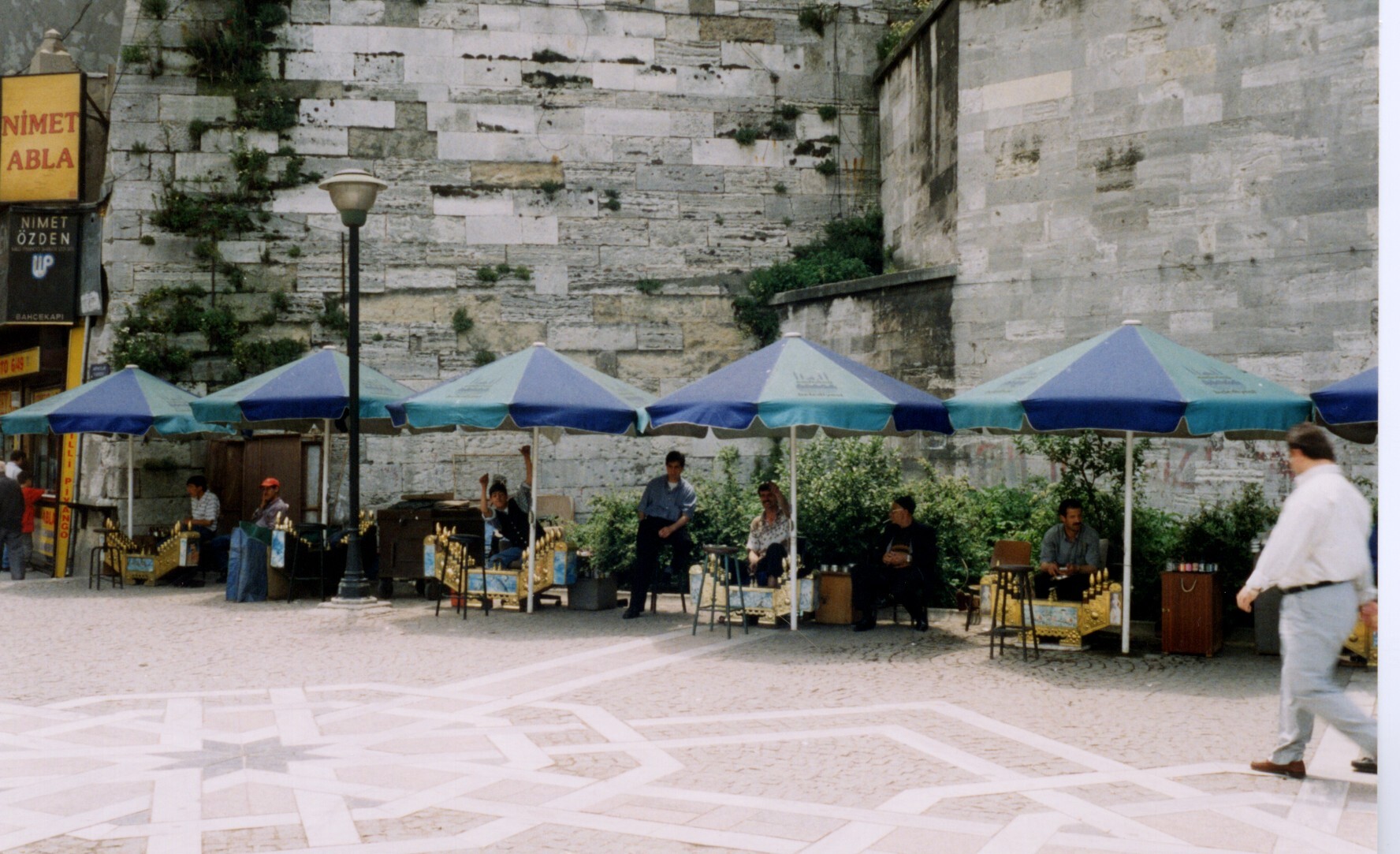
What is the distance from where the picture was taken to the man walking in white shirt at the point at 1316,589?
574cm

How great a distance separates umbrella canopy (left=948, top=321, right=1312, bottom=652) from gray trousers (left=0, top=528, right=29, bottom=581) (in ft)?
42.9

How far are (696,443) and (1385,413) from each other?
1351cm

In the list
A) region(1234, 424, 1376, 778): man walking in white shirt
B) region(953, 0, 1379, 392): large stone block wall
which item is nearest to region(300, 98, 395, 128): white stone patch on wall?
region(953, 0, 1379, 392): large stone block wall

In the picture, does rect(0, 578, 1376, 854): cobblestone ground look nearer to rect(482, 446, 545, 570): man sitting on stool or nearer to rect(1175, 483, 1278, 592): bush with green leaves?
rect(1175, 483, 1278, 592): bush with green leaves

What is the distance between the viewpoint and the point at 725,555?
11.0 meters

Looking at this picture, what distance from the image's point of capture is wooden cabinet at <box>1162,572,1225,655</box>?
962 cm

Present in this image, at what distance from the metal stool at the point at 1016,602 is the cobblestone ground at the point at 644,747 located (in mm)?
210

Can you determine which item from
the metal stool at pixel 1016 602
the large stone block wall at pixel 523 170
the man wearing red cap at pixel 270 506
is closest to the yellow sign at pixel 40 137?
the large stone block wall at pixel 523 170

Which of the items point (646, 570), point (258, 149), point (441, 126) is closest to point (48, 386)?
point (258, 149)

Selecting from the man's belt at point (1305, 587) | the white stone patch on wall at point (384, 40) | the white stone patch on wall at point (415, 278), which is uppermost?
the white stone patch on wall at point (384, 40)

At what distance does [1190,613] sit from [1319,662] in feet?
13.4

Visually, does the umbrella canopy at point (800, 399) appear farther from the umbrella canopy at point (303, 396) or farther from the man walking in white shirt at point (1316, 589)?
the man walking in white shirt at point (1316, 589)

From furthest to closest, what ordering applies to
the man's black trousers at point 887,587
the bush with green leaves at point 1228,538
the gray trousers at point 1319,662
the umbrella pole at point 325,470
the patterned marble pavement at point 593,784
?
the umbrella pole at point 325,470 → the man's black trousers at point 887,587 → the bush with green leaves at point 1228,538 → the gray trousers at point 1319,662 → the patterned marble pavement at point 593,784

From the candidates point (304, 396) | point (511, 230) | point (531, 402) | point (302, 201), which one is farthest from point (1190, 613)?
point (302, 201)
